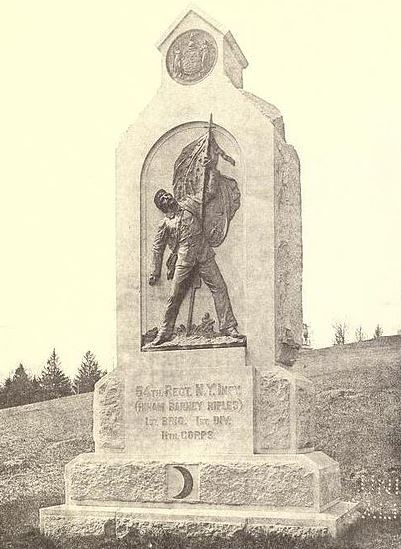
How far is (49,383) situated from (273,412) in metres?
26.4

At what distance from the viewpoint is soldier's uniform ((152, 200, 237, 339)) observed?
9.70 metres

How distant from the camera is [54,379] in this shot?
34.6 metres

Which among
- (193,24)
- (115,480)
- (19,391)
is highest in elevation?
(193,24)

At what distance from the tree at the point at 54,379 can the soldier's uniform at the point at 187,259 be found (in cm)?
2185

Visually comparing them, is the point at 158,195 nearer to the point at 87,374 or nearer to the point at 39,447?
the point at 39,447

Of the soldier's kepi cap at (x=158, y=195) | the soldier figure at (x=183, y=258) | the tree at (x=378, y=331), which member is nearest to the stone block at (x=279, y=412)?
the soldier figure at (x=183, y=258)

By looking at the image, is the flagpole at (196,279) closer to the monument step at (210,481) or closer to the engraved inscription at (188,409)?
the engraved inscription at (188,409)

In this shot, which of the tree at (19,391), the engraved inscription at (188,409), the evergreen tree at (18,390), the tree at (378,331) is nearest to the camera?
the engraved inscription at (188,409)

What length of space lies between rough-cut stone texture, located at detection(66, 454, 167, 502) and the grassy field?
0.61 m

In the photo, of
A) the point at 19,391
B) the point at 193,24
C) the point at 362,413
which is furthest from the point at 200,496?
the point at 19,391

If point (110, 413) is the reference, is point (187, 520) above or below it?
below

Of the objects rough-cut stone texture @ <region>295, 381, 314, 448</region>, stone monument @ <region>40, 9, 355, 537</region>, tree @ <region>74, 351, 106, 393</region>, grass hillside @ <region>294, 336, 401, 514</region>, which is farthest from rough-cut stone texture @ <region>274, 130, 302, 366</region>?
tree @ <region>74, 351, 106, 393</region>

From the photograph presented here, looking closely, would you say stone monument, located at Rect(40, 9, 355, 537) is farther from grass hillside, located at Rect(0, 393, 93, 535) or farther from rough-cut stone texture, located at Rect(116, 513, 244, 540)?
grass hillside, located at Rect(0, 393, 93, 535)

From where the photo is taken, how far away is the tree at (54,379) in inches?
1277
